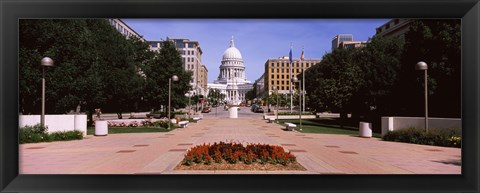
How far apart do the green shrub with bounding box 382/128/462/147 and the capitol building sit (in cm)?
16109

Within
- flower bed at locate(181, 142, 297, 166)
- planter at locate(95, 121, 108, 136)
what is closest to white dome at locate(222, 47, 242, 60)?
planter at locate(95, 121, 108, 136)

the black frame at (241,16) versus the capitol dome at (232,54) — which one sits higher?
the capitol dome at (232,54)

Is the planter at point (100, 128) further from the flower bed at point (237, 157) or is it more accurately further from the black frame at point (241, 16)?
the black frame at point (241, 16)

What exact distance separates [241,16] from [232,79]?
18101cm

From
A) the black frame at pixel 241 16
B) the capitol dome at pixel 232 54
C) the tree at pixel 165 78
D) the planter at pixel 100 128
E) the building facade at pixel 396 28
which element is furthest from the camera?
the capitol dome at pixel 232 54

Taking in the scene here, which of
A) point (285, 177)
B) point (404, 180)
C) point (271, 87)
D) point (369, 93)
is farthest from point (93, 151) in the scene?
point (271, 87)

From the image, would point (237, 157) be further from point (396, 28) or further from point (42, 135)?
point (396, 28)

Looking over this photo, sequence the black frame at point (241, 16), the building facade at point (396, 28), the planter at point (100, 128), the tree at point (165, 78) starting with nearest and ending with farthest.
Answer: the black frame at point (241, 16) < the planter at point (100, 128) < the tree at point (165, 78) < the building facade at point (396, 28)

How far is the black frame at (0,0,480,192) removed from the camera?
24.1ft

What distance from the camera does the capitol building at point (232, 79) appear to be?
183250 mm

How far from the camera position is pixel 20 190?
7.64 metres

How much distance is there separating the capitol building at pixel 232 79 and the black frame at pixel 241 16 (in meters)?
173

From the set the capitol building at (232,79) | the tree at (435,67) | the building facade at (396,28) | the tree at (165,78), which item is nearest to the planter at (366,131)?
the tree at (435,67)

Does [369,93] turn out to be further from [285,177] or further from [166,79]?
[285,177]
